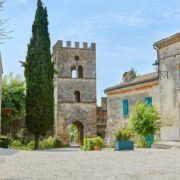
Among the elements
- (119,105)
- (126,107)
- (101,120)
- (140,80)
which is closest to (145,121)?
(140,80)

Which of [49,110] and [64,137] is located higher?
[49,110]

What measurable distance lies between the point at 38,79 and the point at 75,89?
1311 centimetres

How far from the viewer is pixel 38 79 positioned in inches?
989

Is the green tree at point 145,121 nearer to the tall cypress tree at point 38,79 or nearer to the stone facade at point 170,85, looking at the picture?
the stone facade at point 170,85

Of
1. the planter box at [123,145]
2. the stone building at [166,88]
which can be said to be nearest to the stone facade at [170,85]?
the stone building at [166,88]

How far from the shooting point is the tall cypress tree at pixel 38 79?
25031 millimetres

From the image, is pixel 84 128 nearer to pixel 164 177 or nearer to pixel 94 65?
pixel 94 65

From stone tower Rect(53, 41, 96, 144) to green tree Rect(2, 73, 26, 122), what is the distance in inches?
359

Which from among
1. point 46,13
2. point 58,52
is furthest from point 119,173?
point 58,52

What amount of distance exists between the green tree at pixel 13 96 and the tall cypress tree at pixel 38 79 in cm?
182

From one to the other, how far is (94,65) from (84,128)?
24.1 ft

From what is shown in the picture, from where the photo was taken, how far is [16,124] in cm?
3128

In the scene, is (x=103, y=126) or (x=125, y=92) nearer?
(x=125, y=92)

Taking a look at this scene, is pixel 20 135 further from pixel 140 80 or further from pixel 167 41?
pixel 167 41
